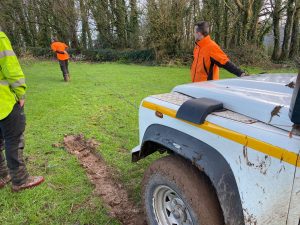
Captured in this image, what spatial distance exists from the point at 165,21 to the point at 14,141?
1765 centimetres

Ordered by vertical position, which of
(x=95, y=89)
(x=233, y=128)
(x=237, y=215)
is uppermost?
(x=233, y=128)

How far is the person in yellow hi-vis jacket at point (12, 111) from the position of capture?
11.0 feet

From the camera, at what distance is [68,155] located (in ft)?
16.4

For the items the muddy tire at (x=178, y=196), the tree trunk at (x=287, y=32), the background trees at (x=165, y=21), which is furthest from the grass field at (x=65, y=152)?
the tree trunk at (x=287, y=32)

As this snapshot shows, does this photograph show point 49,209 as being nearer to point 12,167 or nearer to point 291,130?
point 12,167

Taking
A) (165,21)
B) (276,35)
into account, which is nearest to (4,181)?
(165,21)

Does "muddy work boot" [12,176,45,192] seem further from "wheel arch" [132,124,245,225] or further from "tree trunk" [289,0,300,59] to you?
"tree trunk" [289,0,300,59]

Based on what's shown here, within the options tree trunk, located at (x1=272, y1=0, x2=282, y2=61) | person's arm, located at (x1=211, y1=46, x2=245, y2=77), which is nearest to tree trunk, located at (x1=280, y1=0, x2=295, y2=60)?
tree trunk, located at (x1=272, y1=0, x2=282, y2=61)

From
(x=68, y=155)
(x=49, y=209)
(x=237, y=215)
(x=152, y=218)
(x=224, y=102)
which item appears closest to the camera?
(x=237, y=215)

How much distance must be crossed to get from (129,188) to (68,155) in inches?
61.3

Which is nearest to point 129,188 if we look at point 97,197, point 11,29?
point 97,197

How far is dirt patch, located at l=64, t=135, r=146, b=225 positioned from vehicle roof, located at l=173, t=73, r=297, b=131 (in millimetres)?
1473

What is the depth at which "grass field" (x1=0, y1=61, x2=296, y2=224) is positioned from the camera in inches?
135

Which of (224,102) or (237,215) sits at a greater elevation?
(224,102)
